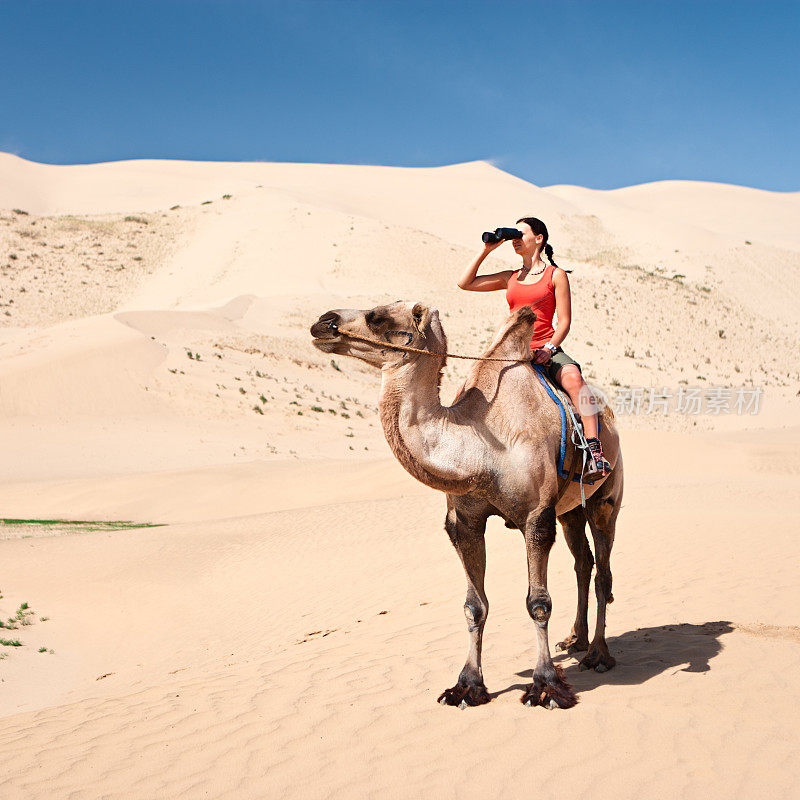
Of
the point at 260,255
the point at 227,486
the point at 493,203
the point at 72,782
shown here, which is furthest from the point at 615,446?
the point at 493,203

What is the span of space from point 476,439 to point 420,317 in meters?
0.89

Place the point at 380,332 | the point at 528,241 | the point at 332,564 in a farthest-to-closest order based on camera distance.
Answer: the point at 332,564, the point at 528,241, the point at 380,332

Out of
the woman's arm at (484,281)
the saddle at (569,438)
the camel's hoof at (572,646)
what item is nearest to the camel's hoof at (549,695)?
the saddle at (569,438)

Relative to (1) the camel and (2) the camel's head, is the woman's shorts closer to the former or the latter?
(1) the camel

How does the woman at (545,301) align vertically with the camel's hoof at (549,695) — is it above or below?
above

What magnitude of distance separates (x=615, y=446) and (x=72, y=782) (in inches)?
184

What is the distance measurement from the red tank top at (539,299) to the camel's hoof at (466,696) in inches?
101

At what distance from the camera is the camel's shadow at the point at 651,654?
6578 mm

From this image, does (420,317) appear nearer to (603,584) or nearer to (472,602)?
(472,602)

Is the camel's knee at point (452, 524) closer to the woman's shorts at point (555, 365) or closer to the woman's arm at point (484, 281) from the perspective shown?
the woman's shorts at point (555, 365)

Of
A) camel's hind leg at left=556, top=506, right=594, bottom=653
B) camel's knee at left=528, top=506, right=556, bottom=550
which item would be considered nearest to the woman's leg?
camel's knee at left=528, top=506, right=556, bottom=550

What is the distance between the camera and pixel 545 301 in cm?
625

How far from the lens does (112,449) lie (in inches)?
1067

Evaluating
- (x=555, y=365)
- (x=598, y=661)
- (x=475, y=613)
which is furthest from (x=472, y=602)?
(x=555, y=365)
